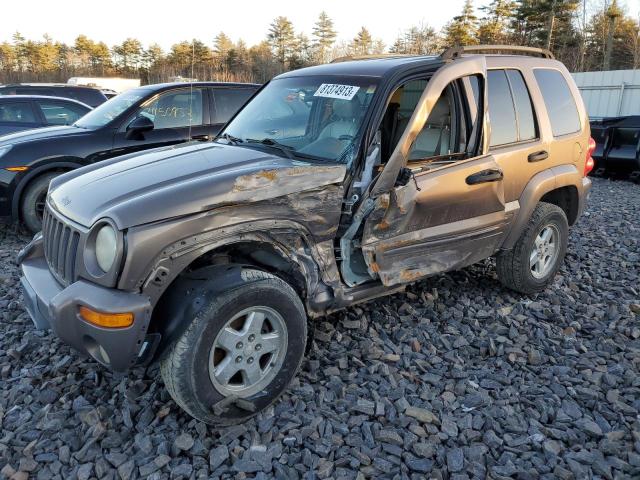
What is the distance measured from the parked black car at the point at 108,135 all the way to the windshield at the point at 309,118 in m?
2.18

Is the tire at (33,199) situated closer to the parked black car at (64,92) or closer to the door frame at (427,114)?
the door frame at (427,114)

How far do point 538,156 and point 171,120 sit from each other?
4612 mm

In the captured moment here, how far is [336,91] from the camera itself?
11.6ft

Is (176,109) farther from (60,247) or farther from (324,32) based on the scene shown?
(324,32)

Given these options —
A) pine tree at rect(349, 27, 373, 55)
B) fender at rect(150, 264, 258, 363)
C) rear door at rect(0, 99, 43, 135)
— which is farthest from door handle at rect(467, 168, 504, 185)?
pine tree at rect(349, 27, 373, 55)

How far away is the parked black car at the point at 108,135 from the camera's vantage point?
5.81 m

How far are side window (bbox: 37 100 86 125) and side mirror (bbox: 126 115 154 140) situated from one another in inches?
126

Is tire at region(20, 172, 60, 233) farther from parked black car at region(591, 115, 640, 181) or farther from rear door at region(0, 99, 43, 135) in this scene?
parked black car at region(591, 115, 640, 181)

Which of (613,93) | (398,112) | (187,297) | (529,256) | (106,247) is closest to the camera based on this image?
(106,247)

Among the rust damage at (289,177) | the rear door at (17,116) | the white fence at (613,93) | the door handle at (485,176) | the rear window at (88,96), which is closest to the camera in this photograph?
the rust damage at (289,177)

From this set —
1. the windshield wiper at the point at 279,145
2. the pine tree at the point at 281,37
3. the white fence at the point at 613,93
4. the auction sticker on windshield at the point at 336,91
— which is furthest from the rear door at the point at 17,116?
the pine tree at the point at 281,37

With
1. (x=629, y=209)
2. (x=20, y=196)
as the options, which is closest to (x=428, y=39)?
(x=629, y=209)

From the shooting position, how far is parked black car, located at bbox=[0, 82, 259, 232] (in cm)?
581

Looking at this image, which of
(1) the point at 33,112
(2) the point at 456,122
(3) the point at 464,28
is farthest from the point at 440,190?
(3) the point at 464,28
